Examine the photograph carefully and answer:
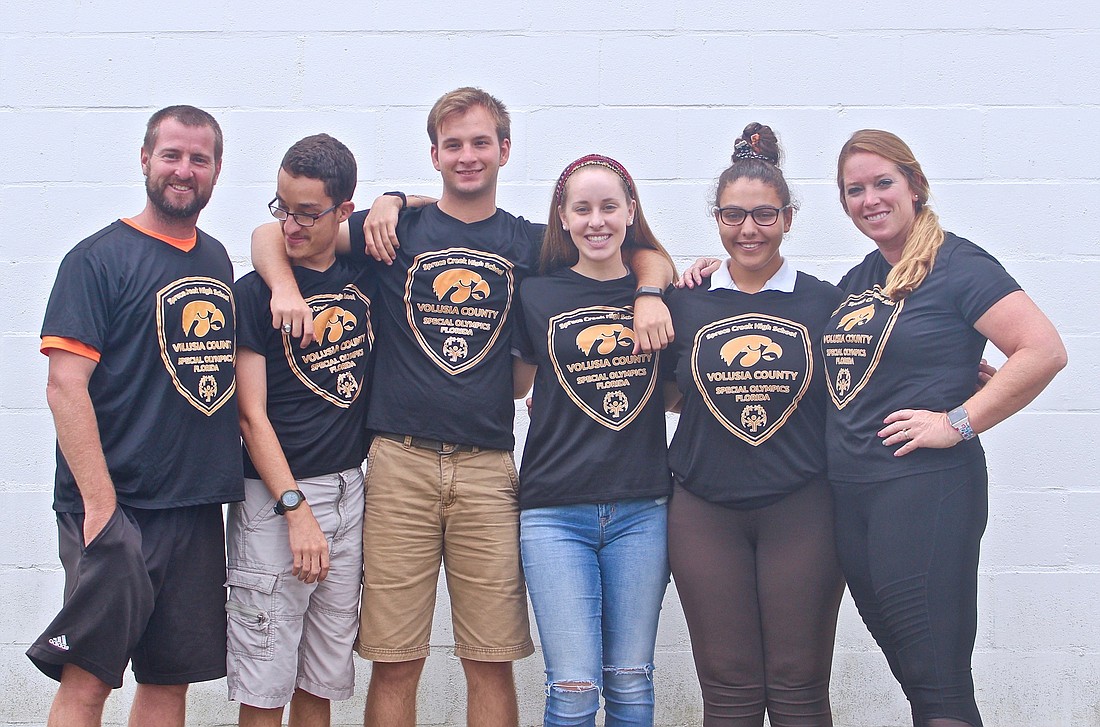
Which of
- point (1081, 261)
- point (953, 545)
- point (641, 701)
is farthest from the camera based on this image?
point (1081, 261)

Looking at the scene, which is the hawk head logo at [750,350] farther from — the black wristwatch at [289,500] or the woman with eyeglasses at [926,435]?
the black wristwatch at [289,500]

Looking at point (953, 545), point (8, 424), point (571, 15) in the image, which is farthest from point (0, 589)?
point (953, 545)

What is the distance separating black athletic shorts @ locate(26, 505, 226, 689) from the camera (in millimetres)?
2105

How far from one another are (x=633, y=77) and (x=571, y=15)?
299 mm

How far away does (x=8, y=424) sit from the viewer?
10.7 feet

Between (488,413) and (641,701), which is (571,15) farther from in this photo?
(641,701)

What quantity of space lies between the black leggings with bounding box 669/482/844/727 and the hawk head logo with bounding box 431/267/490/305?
81 centimetres

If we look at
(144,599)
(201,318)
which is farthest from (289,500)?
(201,318)

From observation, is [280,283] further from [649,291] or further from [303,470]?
[649,291]

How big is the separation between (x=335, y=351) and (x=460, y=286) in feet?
1.18

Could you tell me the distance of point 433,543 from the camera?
2469mm

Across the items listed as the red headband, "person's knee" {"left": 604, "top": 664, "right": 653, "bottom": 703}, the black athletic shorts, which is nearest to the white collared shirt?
the red headband

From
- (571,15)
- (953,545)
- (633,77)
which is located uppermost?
(571,15)

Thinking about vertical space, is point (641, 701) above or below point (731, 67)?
below
